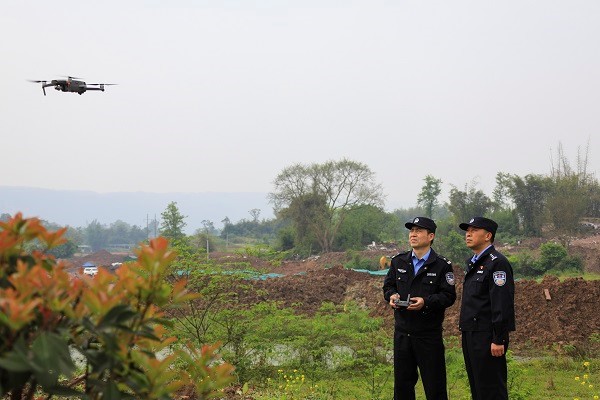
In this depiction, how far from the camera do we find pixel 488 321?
4.71 meters

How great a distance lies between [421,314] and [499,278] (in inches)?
25.1

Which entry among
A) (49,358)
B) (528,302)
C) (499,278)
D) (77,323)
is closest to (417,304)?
(499,278)

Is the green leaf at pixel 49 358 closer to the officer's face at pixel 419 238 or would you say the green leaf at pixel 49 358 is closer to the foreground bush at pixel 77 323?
the foreground bush at pixel 77 323

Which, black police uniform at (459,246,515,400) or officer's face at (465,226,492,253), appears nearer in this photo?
black police uniform at (459,246,515,400)

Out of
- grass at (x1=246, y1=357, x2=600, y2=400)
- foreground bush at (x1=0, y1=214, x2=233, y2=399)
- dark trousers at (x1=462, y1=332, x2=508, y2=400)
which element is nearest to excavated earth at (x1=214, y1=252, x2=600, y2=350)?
grass at (x1=246, y1=357, x2=600, y2=400)

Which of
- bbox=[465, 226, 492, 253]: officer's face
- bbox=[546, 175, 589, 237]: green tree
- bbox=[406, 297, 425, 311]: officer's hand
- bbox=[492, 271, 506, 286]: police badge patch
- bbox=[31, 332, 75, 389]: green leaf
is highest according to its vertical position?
bbox=[546, 175, 589, 237]: green tree

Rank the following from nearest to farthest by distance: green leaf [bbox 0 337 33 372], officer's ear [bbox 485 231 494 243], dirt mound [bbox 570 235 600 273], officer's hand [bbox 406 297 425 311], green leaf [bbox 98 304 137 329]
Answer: green leaf [bbox 0 337 33 372] → green leaf [bbox 98 304 137 329] → officer's hand [bbox 406 297 425 311] → officer's ear [bbox 485 231 494 243] → dirt mound [bbox 570 235 600 273]

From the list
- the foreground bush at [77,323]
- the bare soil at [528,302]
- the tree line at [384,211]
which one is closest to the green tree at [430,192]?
the tree line at [384,211]

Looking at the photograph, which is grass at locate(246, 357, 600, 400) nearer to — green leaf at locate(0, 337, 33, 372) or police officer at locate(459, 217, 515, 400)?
police officer at locate(459, 217, 515, 400)

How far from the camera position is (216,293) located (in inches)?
304

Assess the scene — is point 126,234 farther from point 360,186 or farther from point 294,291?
point 294,291

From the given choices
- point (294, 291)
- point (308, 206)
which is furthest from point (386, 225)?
point (294, 291)

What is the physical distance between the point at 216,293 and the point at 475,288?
3658mm

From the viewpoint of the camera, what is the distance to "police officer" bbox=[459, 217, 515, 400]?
4590 mm
